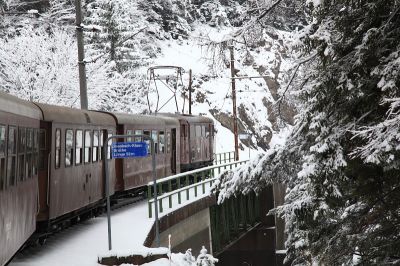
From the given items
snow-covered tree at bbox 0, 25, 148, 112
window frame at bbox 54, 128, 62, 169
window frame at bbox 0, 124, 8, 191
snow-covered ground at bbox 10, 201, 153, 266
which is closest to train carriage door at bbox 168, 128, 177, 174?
snow-covered ground at bbox 10, 201, 153, 266

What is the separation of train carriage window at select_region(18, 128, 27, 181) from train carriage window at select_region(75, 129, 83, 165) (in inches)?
161

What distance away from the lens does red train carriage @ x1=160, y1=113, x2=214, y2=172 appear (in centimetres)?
2656

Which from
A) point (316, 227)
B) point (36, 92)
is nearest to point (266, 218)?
point (36, 92)

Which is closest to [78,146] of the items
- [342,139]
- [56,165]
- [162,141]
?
[56,165]

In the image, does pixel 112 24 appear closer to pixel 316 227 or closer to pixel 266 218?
pixel 266 218

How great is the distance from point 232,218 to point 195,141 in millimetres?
6432

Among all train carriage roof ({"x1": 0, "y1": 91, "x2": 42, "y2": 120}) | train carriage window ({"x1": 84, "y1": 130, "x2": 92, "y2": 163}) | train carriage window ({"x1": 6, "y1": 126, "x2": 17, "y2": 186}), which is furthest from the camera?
train carriage window ({"x1": 84, "y1": 130, "x2": 92, "y2": 163})

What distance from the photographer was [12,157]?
8.48 metres

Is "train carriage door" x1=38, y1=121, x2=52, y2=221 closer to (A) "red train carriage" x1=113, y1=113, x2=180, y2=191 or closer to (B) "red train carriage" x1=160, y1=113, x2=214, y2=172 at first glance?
(A) "red train carriage" x1=113, y1=113, x2=180, y2=191

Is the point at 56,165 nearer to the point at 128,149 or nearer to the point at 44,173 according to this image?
the point at 44,173

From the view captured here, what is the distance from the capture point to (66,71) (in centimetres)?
3055

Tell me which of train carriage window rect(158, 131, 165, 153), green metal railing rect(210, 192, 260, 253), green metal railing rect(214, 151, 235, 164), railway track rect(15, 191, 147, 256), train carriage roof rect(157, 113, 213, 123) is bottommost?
green metal railing rect(210, 192, 260, 253)

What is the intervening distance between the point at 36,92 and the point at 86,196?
14.9 m

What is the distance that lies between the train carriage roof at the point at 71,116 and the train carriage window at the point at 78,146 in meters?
→ 0.25
